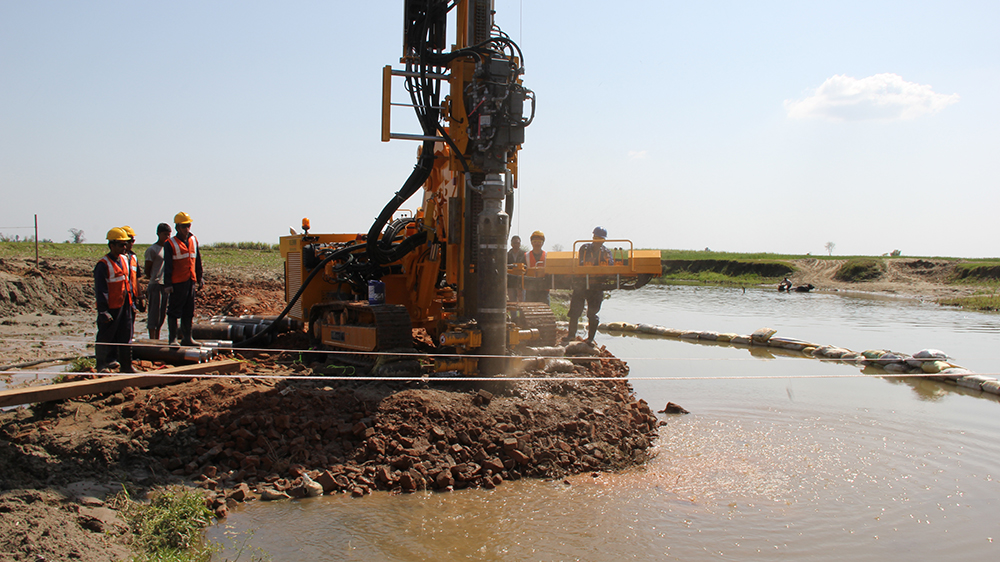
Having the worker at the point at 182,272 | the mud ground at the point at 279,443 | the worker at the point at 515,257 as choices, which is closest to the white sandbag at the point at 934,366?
the mud ground at the point at 279,443

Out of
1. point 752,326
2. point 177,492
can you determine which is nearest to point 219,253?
point 752,326

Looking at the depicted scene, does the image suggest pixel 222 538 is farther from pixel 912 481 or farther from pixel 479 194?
pixel 912 481

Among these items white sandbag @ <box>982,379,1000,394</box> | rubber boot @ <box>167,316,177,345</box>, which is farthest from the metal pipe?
white sandbag @ <box>982,379,1000,394</box>

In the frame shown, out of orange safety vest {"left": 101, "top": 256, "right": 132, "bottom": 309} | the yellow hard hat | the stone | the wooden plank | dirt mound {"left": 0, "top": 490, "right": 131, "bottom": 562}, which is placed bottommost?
the stone

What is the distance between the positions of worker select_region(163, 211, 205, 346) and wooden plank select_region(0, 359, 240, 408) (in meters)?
1.53

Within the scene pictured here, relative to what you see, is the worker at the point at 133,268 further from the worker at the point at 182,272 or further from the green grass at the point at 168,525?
the green grass at the point at 168,525

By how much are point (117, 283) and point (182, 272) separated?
158 centimetres

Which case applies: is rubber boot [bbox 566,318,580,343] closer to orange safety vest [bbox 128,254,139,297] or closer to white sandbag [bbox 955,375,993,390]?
white sandbag [bbox 955,375,993,390]

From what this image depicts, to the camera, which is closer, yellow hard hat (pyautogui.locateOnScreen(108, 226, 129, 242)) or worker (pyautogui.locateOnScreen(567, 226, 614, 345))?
yellow hard hat (pyautogui.locateOnScreen(108, 226, 129, 242))

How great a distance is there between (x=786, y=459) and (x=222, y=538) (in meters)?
5.23

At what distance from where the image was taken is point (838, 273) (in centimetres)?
4803

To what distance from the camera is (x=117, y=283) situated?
7.30m

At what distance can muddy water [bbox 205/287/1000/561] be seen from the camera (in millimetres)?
4847

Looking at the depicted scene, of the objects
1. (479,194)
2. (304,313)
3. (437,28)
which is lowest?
(304,313)
